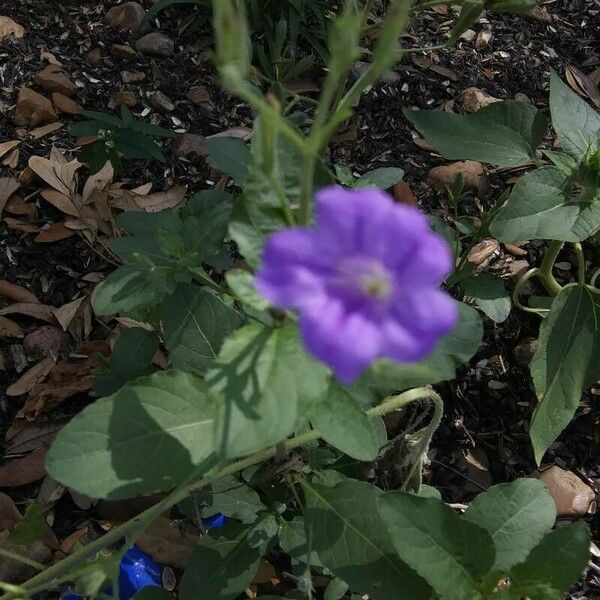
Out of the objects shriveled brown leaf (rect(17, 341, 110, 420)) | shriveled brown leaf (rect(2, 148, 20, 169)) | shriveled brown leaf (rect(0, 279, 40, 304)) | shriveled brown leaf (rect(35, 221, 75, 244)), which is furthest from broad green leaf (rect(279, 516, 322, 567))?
shriveled brown leaf (rect(2, 148, 20, 169))

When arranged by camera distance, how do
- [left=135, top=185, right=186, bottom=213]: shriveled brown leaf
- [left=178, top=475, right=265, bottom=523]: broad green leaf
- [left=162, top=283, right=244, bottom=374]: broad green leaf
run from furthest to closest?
[left=135, top=185, right=186, bottom=213]: shriveled brown leaf < [left=178, top=475, right=265, bottom=523]: broad green leaf < [left=162, top=283, right=244, bottom=374]: broad green leaf

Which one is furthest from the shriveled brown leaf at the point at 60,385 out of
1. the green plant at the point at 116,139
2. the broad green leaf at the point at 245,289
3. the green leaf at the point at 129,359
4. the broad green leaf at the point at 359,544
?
the broad green leaf at the point at 245,289

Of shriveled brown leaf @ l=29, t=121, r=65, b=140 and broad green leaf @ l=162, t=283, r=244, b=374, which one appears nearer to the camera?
Answer: broad green leaf @ l=162, t=283, r=244, b=374

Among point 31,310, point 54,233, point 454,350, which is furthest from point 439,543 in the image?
point 54,233

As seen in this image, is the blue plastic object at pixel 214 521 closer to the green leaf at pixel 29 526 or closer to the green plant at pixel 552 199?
the green leaf at pixel 29 526

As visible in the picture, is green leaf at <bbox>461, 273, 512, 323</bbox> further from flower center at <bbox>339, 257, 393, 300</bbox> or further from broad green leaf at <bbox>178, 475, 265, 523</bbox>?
flower center at <bbox>339, 257, 393, 300</bbox>

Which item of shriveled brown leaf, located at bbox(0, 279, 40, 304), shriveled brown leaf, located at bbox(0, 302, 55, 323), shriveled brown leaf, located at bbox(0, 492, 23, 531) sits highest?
shriveled brown leaf, located at bbox(0, 279, 40, 304)
